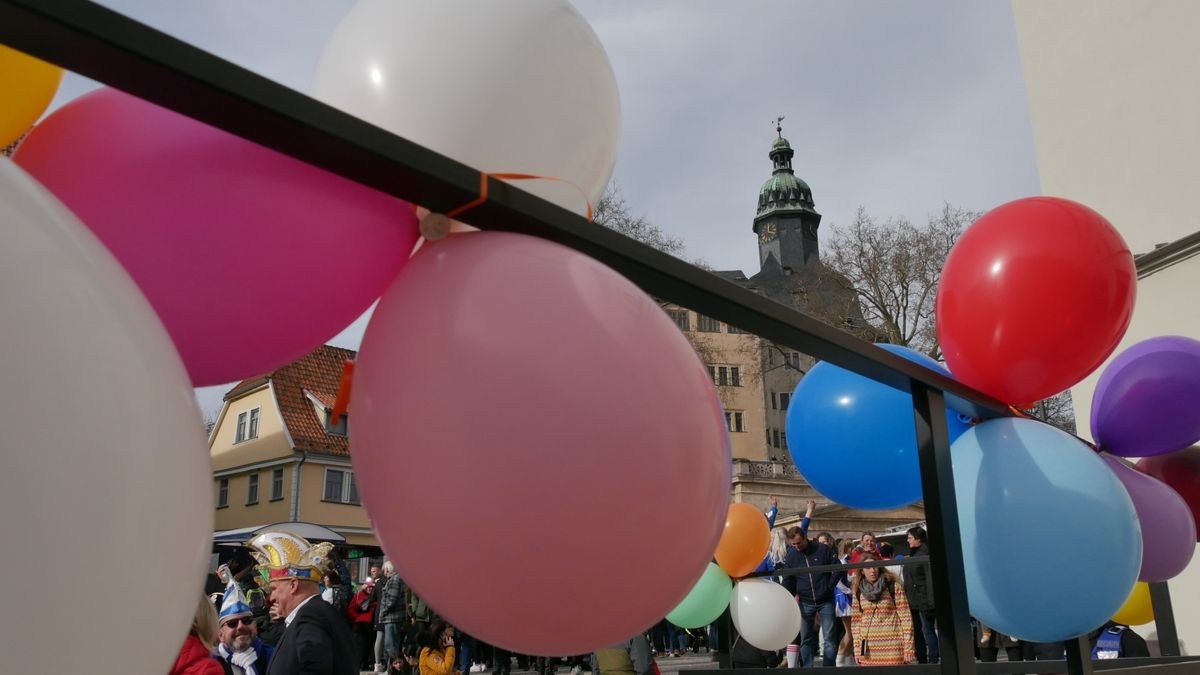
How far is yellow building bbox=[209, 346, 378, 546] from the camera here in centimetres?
2875

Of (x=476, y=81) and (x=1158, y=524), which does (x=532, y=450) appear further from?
(x=1158, y=524)

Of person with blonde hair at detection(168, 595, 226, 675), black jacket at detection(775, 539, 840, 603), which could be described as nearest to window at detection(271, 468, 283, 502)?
black jacket at detection(775, 539, 840, 603)

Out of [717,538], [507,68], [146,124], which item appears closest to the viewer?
[146,124]

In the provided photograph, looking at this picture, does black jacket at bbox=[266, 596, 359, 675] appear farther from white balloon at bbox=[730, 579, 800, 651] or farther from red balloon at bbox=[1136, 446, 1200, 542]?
red balloon at bbox=[1136, 446, 1200, 542]

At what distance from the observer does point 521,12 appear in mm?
1408

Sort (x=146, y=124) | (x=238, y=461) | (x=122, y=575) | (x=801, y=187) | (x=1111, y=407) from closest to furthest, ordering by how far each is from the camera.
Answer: (x=122, y=575)
(x=146, y=124)
(x=1111, y=407)
(x=238, y=461)
(x=801, y=187)

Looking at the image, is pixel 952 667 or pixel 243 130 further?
pixel 952 667

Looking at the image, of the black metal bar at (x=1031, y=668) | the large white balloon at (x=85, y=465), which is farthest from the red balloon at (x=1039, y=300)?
the large white balloon at (x=85, y=465)

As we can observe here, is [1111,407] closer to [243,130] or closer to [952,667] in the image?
[952,667]

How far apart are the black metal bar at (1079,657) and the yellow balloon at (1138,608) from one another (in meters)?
2.70

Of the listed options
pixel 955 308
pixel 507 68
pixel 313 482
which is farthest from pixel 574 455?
pixel 313 482

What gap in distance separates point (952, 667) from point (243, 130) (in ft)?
5.65

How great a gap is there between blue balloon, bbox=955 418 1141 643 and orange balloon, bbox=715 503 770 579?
347 centimetres

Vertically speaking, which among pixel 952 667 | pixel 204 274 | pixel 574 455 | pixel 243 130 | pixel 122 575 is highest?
pixel 243 130
